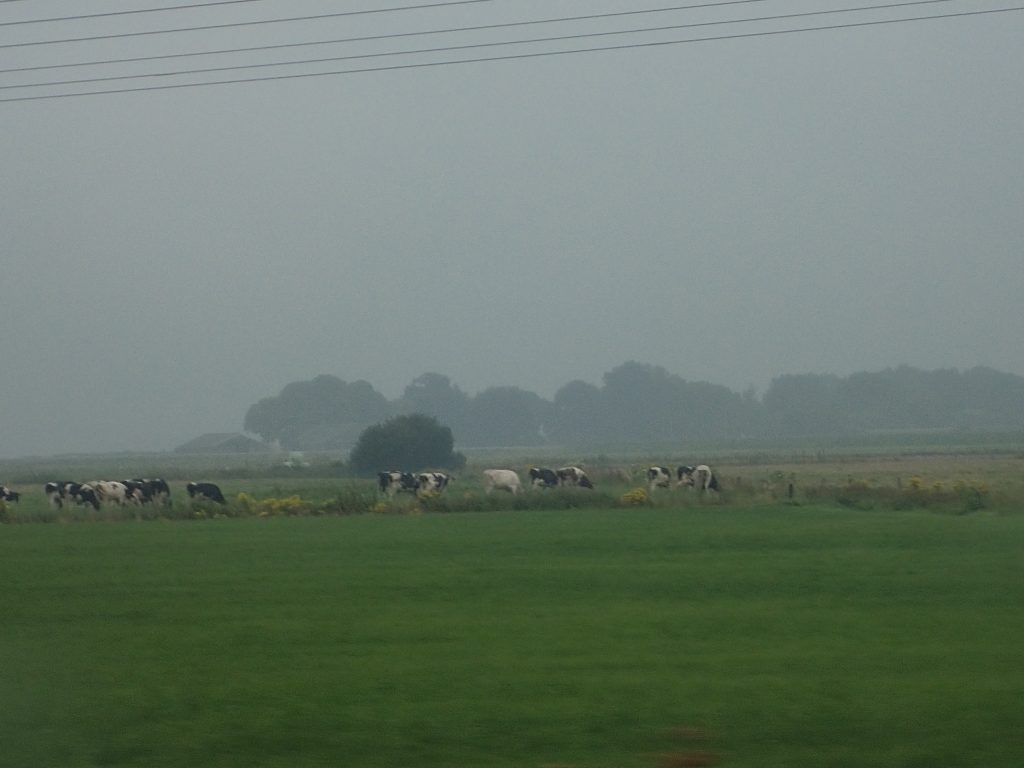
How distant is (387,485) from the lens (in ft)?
135

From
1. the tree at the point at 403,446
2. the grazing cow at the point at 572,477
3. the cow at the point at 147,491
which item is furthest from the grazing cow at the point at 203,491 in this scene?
the tree at the point at 403,446

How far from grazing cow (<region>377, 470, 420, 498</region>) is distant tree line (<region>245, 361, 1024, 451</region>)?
3740 inches

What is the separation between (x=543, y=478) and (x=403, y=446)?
21.2m

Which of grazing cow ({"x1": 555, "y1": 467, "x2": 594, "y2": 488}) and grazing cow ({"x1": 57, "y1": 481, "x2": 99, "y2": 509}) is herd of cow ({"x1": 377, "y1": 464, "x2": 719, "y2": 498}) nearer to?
grazing cow ({"x1": 555, "y1": 467, "x2": 594, "y2": 488})

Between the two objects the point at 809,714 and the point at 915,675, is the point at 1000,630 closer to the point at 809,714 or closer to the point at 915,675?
the point at 915,675

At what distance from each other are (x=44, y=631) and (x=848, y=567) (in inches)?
417

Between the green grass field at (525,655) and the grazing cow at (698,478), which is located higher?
the grazing cow at (698,478)

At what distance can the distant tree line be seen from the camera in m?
149

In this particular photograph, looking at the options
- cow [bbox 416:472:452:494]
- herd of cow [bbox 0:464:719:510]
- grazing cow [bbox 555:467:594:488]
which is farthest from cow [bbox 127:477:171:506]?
grazing cow [bbox 555:467:594:488]

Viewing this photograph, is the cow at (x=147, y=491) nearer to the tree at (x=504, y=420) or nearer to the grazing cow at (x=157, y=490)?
the grazing cow at (x=157, y=490)

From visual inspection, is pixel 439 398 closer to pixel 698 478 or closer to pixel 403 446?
pixel 403 446

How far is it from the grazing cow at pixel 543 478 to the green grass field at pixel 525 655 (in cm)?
2113

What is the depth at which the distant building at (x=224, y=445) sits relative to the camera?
5315 inches

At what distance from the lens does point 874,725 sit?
8.29 m
